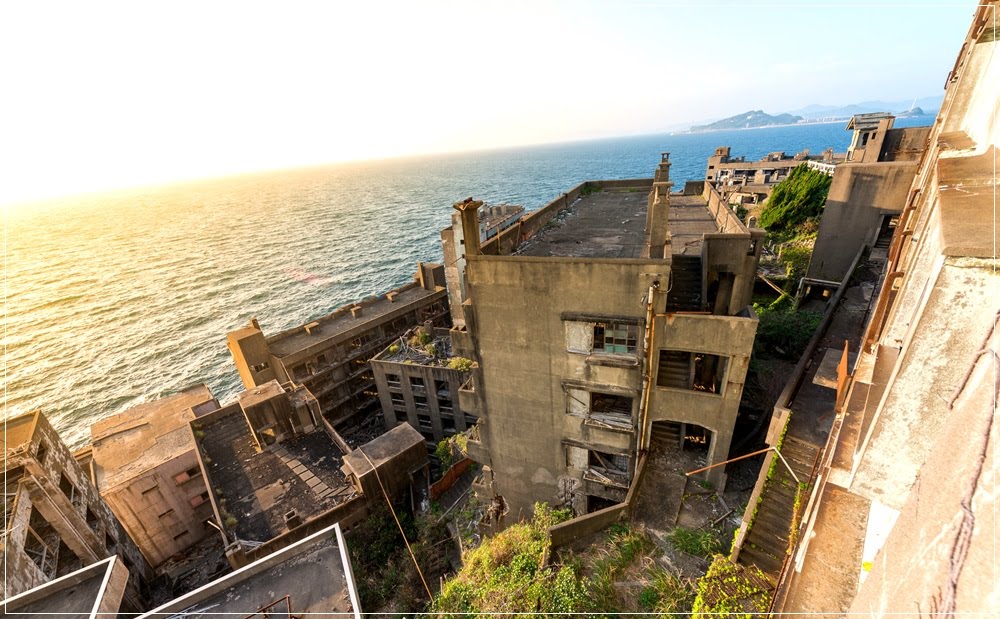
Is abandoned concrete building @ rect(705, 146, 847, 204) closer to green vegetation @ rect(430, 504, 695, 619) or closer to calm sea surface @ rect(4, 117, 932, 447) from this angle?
calm sea surface @ rect(4, 117, 932, 447)

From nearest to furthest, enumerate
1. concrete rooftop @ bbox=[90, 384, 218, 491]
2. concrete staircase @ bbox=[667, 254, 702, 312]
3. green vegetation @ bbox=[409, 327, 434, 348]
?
1. concrete staircase @ bbox=[667, 254, 702, 312]
2. concrete rooftop @ bbox=[90, 384, 218, 491]
3. green vegetation @ bbox=[409, 327, 434, 348]

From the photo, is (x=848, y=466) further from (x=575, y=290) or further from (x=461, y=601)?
(x=461, y=601)

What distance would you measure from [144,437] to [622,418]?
40676mm

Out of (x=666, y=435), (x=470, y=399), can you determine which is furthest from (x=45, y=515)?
(x=666, y=435)

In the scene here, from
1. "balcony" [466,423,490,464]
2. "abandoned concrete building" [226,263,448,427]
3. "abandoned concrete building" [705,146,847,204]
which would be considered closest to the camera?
"balcony" [466,423,490,464]

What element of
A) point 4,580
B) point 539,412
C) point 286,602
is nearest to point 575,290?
point 539,412

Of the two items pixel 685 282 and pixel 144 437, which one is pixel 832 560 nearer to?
pixel 685 282

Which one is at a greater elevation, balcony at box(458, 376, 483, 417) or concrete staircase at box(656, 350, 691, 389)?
concrete staircase at box(656, 350, 691, 389)

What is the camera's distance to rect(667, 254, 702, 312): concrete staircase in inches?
730

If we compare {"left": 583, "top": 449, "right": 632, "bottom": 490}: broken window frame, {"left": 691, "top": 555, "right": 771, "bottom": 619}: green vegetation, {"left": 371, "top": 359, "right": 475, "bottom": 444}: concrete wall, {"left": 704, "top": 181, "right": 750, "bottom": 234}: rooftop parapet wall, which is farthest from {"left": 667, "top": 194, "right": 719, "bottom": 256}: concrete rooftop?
{"left": 371, "top": 359, "right": 475, "bottom": 444}: concrete wall

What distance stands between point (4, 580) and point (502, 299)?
2411 centimetres

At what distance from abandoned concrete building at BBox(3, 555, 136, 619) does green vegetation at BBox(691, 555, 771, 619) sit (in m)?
→ 17.7

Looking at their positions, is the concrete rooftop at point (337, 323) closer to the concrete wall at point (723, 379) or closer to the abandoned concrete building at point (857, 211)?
the concrete wall at point (723, 379)

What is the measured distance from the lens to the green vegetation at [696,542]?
1426cm
